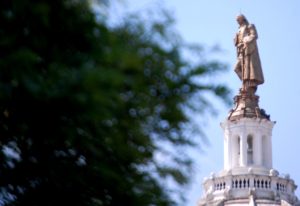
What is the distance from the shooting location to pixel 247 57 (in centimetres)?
3531

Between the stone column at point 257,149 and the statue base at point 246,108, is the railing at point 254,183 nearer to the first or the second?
the stone column at point 257,149

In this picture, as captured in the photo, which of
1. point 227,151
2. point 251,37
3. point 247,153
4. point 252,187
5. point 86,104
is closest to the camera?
point 86,104

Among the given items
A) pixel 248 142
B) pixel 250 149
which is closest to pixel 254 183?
pixel 250 149

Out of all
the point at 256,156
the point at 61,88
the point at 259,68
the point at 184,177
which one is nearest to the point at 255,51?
the point at 259,68

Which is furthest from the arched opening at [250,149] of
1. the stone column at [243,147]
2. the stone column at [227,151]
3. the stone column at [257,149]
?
the stone column at [227,151]

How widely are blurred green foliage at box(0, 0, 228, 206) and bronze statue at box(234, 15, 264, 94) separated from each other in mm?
24535

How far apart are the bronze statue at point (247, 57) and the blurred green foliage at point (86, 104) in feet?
80.5

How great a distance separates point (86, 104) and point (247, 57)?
28.0 metres

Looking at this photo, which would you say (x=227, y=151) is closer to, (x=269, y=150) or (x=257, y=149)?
(x=257, y=149)

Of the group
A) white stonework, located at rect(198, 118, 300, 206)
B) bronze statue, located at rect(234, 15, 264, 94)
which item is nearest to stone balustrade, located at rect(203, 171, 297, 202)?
white stonework, located at rect(198, 118, 300, 206)

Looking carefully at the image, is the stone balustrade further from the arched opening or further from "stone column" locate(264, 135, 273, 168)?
the arched opening

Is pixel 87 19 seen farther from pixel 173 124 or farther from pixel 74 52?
pixel 173 124

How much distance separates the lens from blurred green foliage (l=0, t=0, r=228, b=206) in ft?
26.7

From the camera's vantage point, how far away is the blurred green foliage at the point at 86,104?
8.13 metres
